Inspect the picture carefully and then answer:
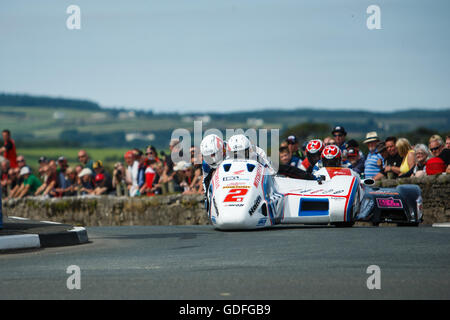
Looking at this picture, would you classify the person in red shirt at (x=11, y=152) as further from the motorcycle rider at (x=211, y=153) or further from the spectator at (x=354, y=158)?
the spectator at (x=354, y=158)

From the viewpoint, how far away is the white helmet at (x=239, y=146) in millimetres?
13617

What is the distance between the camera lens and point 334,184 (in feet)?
44.0

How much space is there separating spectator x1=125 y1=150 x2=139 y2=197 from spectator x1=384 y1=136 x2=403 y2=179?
669 cm

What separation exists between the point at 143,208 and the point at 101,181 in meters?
2.79

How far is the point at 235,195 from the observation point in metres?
12.7

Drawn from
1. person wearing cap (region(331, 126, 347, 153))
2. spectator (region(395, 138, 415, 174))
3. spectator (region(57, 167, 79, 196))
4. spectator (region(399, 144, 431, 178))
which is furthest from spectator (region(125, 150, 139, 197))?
spectator (region(399, 144, 431, 178))

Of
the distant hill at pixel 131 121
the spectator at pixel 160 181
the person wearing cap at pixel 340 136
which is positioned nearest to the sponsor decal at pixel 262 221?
the person wearing cap at pixel 340 136

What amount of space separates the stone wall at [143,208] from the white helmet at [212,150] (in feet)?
12.7

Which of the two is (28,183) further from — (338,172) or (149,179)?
(338,172)

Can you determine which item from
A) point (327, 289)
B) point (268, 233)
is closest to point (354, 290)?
point (327, 289)

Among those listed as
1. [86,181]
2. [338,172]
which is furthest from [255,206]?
[86,181]

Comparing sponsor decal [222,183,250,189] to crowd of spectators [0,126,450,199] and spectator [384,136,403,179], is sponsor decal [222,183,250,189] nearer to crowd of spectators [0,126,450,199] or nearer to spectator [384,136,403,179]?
crowd of spectators [0,126,450,199]
